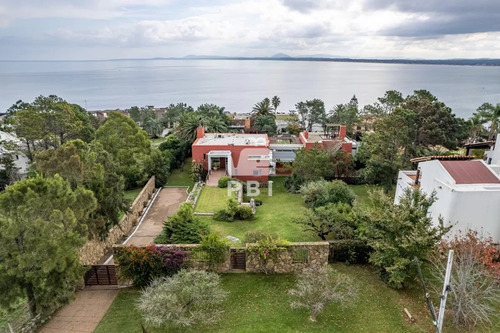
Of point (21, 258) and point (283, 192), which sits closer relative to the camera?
point (21, 258)

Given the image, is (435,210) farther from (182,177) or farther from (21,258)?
(182,177)

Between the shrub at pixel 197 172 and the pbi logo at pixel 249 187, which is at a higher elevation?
the shrub at pixel 197 172

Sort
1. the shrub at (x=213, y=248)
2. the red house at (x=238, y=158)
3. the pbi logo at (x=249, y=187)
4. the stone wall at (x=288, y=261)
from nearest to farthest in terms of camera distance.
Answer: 1. the shrub at (x=213, y=248)
2. the stone wall at (x=288, y=261)
3. the pbi logo at (x=249, y=187)
4. the red house at (x=238, y=158)

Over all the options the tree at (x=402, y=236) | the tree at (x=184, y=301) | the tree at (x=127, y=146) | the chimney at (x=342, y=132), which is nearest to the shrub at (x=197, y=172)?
the tree at (x=127, y=146)

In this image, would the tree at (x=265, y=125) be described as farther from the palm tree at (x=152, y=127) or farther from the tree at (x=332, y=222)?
the tree at (x=332, y=222)

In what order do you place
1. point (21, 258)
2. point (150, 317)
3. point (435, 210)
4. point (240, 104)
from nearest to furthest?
point (21, 258)
point (150, 317)
point (435, 210)
point (240, 104)

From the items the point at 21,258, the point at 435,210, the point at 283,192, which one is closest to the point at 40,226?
the point at 21,258
